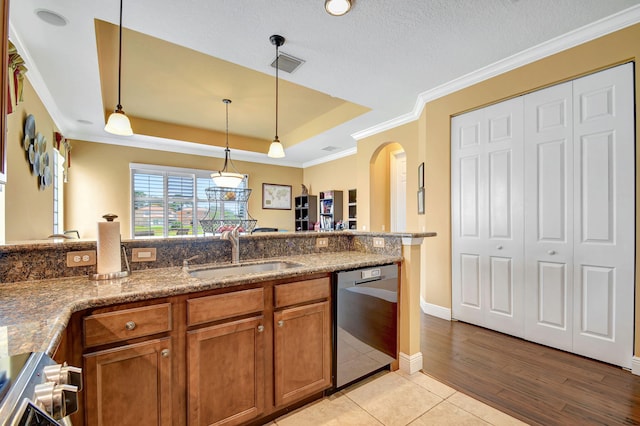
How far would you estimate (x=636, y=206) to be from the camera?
86.0 inches

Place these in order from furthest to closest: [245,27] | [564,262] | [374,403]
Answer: [564,262] < [245,27] < [374,403]

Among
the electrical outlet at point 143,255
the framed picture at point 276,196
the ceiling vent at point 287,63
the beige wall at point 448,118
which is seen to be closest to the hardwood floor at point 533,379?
the beige wall at point 448,118

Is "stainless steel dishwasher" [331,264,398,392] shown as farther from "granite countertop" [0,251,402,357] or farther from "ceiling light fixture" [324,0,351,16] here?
"ceiling light fixture" [324,0,351,16]

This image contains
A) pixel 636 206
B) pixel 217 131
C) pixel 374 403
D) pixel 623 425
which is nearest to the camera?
pixel 623 425

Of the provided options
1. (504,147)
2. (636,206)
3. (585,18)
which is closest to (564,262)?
(636,206)

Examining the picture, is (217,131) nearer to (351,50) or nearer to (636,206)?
(351,50)

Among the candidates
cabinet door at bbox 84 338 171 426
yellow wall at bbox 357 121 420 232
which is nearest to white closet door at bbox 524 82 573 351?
yellow wall at bbox 357 121 420 232

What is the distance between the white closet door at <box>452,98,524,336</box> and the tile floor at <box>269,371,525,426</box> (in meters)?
1.35

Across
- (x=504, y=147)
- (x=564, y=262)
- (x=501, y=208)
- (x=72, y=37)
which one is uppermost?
(x=72, y=37)

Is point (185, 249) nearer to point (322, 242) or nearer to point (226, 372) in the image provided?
point (226, 372)

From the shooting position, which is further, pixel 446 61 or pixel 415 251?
pixel 446 61

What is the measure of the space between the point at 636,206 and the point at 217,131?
6.11m

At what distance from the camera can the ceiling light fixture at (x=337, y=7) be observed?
2.04 metres

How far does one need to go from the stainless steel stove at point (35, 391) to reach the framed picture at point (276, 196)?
6689 millimetres
